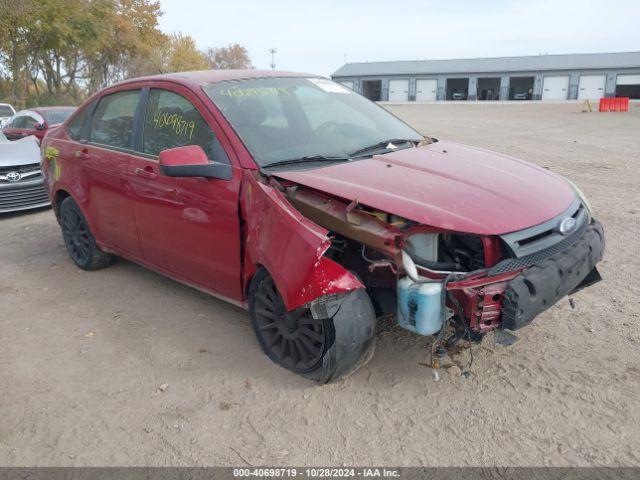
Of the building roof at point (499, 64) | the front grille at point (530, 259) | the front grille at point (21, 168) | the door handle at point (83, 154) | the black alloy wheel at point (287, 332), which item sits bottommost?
the black alloy wheel at point (287, 332)

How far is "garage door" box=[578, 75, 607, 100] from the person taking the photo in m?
56.7

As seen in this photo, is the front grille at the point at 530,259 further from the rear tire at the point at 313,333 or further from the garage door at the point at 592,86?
the garage door at the point at 592,86

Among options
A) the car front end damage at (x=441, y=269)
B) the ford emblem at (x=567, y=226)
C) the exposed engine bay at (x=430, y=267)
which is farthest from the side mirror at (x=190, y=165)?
the ford emblem at (x=567, y=226)

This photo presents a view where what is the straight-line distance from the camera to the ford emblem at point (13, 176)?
7.75 m

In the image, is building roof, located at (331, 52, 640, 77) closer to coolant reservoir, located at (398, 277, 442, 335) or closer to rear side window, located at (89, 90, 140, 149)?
rear side window, located at (89, 90, 140, 149)

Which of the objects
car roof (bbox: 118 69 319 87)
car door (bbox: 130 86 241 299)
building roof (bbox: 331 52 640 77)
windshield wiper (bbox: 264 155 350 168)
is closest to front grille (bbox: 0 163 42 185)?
car roof (bbox: 118 69 319 87)

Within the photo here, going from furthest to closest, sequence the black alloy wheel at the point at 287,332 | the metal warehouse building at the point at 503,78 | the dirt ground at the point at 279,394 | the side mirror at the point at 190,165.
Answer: the metal warehouse building at the point at 503,78 → the side mirror at the point at 190,165 → the black alloy wheel at the point at 287,332 → the dirt ground at the point at 279,394

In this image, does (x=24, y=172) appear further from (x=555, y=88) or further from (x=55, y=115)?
(x=555, y=88)

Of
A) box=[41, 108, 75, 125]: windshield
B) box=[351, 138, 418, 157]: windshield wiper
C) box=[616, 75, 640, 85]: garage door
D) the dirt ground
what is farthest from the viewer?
box=[616, 75, 640, 85]: garage door

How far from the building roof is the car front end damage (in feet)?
206

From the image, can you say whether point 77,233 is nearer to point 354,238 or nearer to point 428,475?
point 354,238

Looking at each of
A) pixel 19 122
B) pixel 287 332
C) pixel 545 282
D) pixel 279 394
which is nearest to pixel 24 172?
pixel 19 122

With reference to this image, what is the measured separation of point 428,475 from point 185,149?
2287 millimetres

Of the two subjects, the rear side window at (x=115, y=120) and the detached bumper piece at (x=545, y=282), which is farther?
the rear side window at (x=115, y=120)
